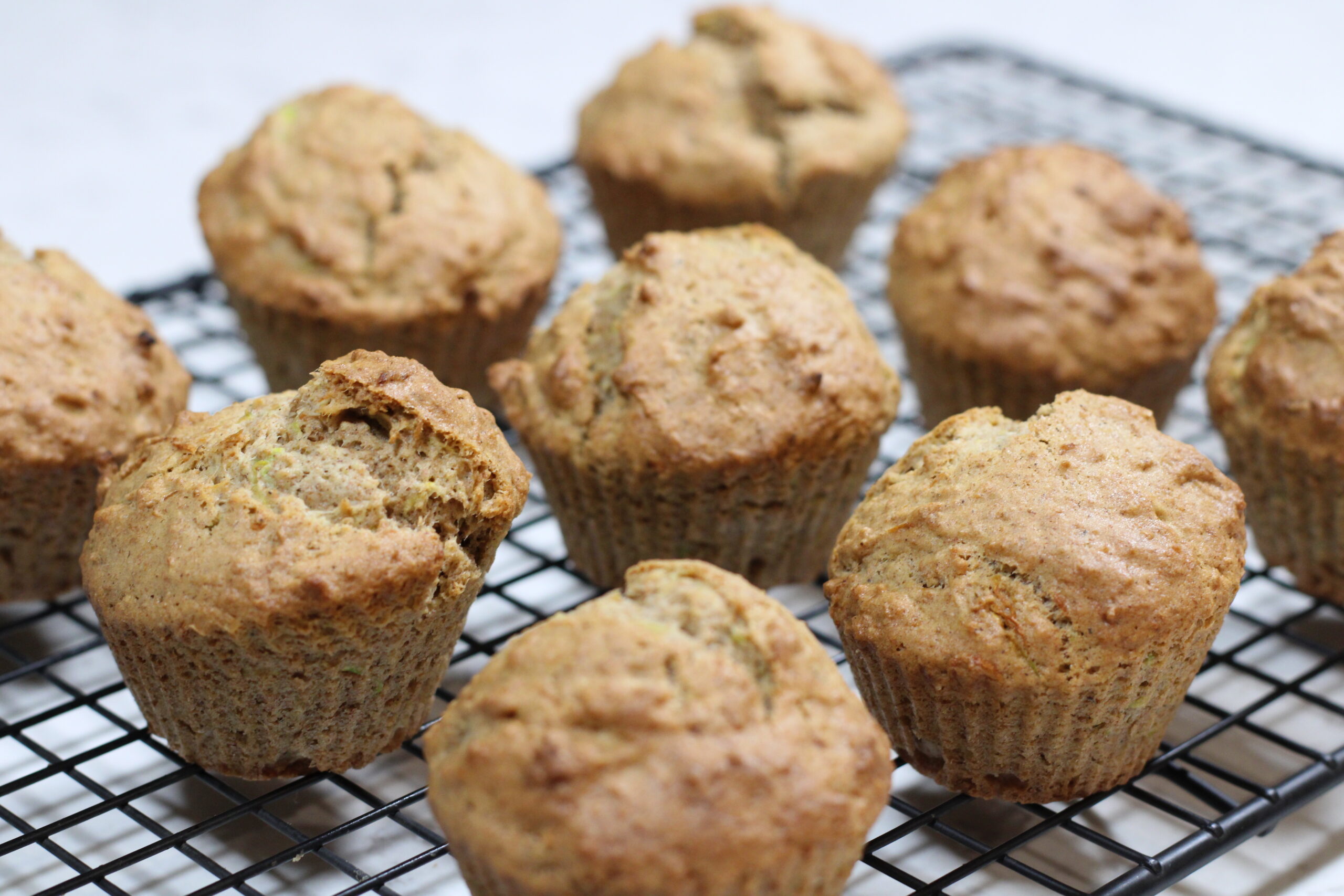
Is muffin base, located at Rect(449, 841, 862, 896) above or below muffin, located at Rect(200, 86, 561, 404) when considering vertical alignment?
below

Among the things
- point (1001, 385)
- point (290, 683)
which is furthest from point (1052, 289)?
point (290, 683)

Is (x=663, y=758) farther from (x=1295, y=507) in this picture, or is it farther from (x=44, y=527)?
(x=1295, y=507)

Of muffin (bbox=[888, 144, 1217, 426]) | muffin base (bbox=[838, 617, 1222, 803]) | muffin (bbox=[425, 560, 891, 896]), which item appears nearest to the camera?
muffin (bbox=[425, 560, 891, 896])

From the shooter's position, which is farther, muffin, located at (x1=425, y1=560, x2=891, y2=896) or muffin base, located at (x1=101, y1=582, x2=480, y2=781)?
muffin base, located at (x1=101, y1=582, x2=480, y2=781)

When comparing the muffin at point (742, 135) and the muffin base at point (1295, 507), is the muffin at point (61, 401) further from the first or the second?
the muffin base at point (1295, 507)

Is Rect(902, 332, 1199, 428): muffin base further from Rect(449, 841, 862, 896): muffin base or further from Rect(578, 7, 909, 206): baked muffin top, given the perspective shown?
Rect(449, 841, 862, 896): muffin base

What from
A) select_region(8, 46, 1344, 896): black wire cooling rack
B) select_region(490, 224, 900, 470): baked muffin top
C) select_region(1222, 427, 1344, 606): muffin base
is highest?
select_region(490, 224, 900, 470): baked muffin top

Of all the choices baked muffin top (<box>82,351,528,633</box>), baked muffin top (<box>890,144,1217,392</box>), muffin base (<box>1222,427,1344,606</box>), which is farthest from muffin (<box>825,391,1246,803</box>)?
baked muffin top (<box>890,144,1217,392</box>)
